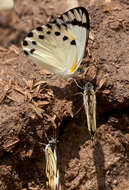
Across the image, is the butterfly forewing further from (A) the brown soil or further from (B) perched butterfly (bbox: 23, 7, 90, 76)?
(A) the brown soil

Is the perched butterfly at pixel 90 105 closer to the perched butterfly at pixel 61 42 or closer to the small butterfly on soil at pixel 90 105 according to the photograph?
the small butterfly on soil at pixel 90 105

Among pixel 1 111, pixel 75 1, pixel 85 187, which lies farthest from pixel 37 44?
pixel 85 187

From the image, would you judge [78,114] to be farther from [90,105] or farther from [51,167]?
[51,167]

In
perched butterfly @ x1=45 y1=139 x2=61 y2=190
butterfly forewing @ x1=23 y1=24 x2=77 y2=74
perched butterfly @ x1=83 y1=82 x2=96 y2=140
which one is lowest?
perched butterfly @ x1=45 y1=139 x2=61 y2=190

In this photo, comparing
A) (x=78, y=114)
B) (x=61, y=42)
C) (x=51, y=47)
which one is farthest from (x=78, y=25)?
(x=78, y=114)

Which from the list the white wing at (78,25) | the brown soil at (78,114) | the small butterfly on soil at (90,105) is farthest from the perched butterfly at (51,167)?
the white wing at (78,25)

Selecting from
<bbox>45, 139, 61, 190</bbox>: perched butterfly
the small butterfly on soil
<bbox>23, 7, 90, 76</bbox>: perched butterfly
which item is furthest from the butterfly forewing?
<bbox>45, 139, 61, 190</bbox>: perched butterfly
